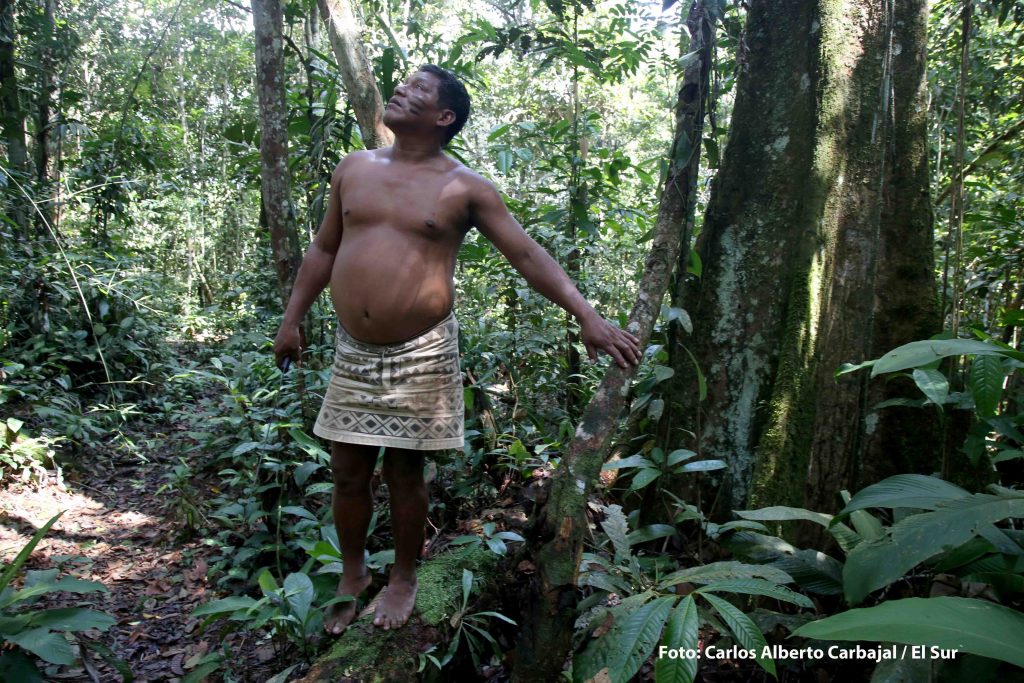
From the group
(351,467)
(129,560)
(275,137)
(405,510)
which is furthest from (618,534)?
(275,137)

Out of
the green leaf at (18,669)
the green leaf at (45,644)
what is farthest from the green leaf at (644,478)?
the green leaf at (18,669)

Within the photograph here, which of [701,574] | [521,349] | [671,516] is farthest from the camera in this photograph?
[521,349]

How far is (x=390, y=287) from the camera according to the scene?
2.52 m

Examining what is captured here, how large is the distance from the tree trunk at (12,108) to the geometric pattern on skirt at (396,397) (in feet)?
17.4

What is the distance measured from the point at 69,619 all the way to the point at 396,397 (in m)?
1.30

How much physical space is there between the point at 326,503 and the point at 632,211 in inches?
122

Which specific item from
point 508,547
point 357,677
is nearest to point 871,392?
point 508,547

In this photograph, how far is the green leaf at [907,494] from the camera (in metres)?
1.79

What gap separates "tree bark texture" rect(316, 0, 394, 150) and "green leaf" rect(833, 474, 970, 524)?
3.54 metres

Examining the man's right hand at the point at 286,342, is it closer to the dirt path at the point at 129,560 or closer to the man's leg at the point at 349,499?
the man's leg at the point at 349,499

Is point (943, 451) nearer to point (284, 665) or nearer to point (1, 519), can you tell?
point (284, 665)

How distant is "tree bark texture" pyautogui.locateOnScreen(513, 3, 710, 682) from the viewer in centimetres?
209

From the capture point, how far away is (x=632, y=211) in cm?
517

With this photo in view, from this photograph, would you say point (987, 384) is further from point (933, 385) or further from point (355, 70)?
point (355, 70)
